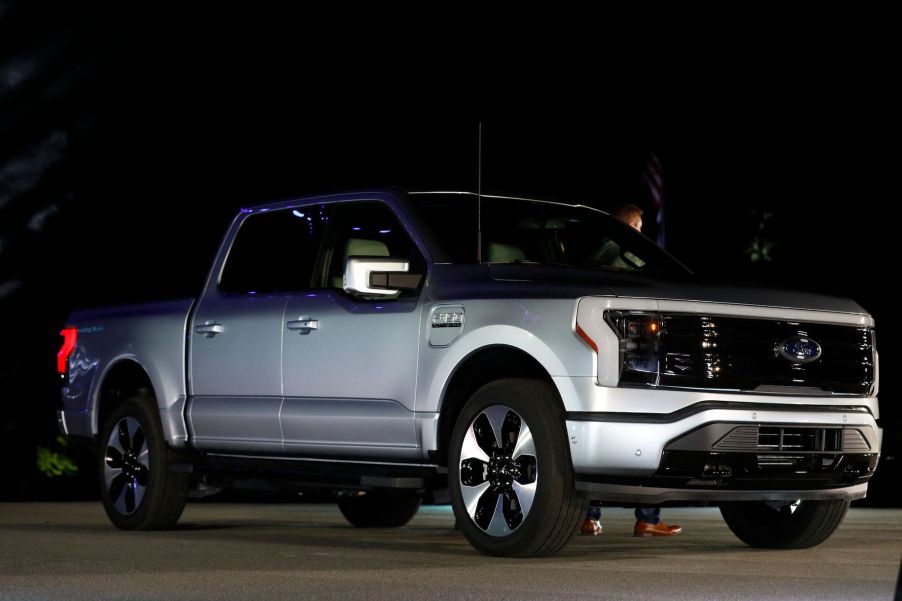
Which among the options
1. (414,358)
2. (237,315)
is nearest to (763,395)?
(414,358)

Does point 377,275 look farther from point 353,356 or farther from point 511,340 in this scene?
point 511,340

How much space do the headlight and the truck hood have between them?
0.37 feet

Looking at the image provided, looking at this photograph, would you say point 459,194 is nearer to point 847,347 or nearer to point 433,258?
point 433,258

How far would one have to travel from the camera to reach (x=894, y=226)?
30.8 meters

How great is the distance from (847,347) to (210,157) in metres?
19.6

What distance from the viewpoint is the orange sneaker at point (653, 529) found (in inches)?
430

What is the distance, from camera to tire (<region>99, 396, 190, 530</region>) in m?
11.0

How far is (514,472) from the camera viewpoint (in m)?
8.60

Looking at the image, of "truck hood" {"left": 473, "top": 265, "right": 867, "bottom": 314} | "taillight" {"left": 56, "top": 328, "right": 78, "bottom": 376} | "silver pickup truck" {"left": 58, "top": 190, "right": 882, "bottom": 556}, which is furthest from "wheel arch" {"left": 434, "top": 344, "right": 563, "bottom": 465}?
"taillight" {"left": 56, "top": 328, "right": 78, "bottom": 376}

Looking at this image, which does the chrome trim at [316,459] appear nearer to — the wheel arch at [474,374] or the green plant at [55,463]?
the wheel arch at [474,374]

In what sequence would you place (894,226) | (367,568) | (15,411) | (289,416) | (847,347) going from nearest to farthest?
1. (367,568)
2. (847,347)
3. (289,416)
4. (15,411)
5. (894,226)

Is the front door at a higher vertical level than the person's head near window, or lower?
lower

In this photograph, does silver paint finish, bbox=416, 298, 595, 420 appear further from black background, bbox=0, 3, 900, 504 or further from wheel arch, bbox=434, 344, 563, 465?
black background, bbox=0, 3, 900, 504

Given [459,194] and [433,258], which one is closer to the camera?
[433,258]
